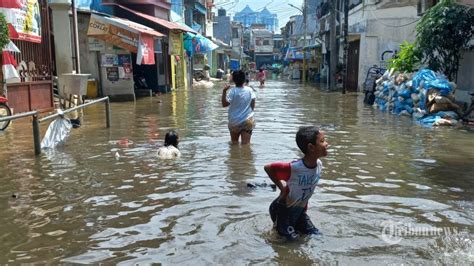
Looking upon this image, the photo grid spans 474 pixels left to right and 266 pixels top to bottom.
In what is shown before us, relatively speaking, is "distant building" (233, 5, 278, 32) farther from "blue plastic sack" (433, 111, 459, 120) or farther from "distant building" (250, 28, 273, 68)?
"blue plastic sack" (433, 111, 459, 120)

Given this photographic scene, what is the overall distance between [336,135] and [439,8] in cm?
660

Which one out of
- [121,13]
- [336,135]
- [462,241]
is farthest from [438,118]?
[121,13]

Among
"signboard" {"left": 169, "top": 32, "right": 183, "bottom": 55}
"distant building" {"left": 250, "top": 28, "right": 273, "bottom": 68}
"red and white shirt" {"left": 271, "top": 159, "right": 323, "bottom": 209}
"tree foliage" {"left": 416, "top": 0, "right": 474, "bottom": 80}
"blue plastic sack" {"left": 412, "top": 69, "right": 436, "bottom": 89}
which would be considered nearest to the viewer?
"red and white shirt" {"left": 271, "top": 159, "right": 323, "bottom": 209}

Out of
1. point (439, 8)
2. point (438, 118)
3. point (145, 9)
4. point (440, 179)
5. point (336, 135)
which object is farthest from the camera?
point (145, 9)

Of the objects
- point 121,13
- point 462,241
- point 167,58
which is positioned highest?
point 121,13

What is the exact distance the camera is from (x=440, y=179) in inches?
275

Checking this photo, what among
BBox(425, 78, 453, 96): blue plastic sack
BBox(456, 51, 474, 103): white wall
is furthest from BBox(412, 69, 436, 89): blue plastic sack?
BBox(456, 51, 474, 103): white wall

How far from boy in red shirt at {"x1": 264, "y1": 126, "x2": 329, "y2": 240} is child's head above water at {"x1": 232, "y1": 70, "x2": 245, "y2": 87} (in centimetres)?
427

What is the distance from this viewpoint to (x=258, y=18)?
94625 millimetres

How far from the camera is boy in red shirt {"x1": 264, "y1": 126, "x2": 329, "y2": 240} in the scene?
14.0 ft

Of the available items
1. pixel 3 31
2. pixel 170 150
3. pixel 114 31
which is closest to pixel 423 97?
pixel 170 150

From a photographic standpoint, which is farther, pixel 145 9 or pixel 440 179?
pixel 145 9

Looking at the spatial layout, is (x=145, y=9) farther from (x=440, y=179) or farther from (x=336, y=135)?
(x=440, y=179)

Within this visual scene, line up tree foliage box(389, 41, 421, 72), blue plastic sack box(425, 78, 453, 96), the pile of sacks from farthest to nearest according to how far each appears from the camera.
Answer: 1. tree foliage box(389, 41, 421, 72)
2. blue plastic sack box(425, 78, 453, 96)
3. the pile of sacks
